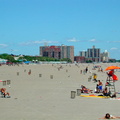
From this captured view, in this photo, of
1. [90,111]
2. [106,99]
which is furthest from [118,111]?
[106,99]

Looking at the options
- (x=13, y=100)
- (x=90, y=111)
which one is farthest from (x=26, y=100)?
(x=90, y=111)

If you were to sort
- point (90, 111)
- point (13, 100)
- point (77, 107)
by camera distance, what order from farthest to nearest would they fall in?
point (13, 100) < point (77, 107) < point (90, 111)

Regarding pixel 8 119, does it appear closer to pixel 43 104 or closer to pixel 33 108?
pixel 33 108

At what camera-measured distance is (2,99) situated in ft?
51.8

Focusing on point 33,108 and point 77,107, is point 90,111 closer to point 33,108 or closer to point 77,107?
point 77,107

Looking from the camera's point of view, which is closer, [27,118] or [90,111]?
[27,118]

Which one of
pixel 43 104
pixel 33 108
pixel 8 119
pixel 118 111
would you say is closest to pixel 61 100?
pixel 43 104

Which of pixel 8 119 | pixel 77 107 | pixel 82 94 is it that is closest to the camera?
pixel 8 119

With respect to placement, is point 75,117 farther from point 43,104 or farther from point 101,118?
point 43,104

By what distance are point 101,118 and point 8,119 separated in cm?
333

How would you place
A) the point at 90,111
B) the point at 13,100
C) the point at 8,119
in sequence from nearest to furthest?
the point at 8,119 → the point at 90,111 → the point at 13,100

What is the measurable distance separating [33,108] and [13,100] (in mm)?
2595

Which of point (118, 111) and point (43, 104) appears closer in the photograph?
point (118, 111)

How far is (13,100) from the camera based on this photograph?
51.3 ft
